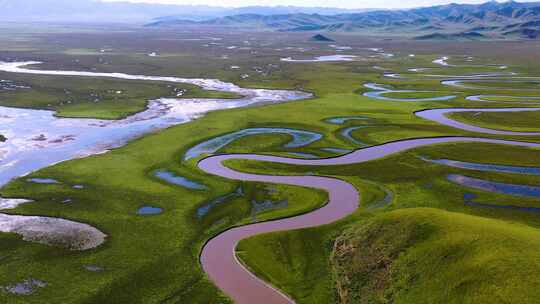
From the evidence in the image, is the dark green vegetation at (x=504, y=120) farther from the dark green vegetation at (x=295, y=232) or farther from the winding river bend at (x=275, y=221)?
the dark green vegetation at (x=295, y=232)

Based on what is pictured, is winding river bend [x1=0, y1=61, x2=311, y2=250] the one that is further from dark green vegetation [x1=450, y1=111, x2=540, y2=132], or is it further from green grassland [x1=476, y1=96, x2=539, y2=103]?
green grassland [x1=476, y1=96, x2=539, y2=103]

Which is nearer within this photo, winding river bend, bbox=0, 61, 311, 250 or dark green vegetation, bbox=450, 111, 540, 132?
winding river bend, bbox=0, 61, 311, 250

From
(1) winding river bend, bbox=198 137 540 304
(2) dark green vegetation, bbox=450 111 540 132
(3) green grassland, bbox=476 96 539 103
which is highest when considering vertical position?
(3) green grassland, bbox=476 96 539 103

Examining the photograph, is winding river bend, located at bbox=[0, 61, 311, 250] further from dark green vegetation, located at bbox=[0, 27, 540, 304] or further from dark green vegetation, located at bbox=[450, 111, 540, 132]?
dark green vegetation, located at bbox=[450, 111, 540, 132]

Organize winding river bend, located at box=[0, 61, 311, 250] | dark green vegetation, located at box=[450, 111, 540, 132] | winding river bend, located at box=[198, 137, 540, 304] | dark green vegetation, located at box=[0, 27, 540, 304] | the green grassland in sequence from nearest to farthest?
1. dark green vegetation, located at box=[0, 27, 540, 304]
2. winding river bend, located at box=[198, 137, 540, 304]
3. winding river bend, located at box=[0, 61, 311, 250]
4. dark green vegetation, located at box=[450, 111, 540, 132]
5. the green grassland

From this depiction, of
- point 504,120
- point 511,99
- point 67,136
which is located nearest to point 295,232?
point 67,136

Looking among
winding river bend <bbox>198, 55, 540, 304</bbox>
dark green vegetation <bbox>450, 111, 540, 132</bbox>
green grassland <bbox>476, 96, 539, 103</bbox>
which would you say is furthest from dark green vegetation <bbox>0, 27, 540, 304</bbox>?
green grassland <bbox>476, 96, 539, 103</bbox>

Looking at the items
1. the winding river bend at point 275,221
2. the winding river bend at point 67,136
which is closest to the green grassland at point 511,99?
the winding river bend at point 275,221

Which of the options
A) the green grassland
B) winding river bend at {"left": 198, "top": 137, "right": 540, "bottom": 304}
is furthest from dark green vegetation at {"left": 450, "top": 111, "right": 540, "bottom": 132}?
the green grassland

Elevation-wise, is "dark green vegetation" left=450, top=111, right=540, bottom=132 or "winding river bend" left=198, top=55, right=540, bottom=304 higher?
"dark green vegetation" left=450, top=111, right=540, bottom=132

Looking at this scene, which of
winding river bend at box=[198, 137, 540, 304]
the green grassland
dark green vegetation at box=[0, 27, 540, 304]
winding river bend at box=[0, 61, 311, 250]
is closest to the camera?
dark green vegetation at box=[0, 27, 540, 304]
